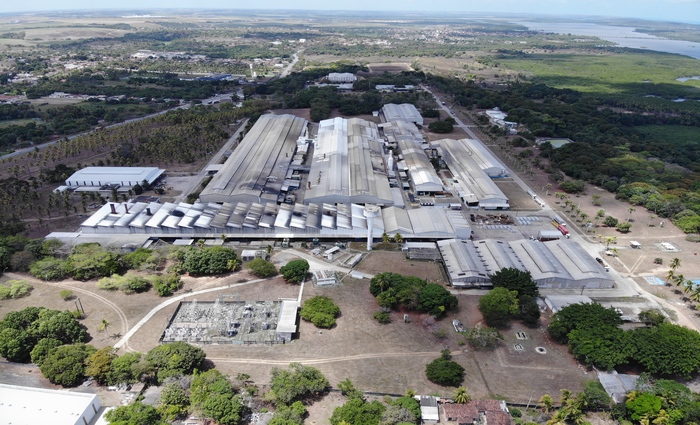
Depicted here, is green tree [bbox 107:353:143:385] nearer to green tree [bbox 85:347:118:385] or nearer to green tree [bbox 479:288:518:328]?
green tree [bbox 85:347:118:385]

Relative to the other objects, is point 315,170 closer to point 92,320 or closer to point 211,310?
point 211,310

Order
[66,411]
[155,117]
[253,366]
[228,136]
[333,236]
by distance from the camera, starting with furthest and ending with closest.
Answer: [155,117], [228,136], [333,236], [253,366], [66,411]

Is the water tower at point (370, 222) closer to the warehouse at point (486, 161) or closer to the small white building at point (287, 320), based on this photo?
the small white building at point (287, 320)

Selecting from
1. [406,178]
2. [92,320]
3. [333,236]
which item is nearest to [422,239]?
[333,236]

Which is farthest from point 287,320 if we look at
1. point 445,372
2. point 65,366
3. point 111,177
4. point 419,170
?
point 111,177

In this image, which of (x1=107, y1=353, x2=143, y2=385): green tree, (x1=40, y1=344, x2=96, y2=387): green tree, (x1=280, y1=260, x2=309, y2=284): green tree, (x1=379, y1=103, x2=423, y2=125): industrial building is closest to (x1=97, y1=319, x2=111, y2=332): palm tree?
(x1=40, y1=344, x2=96, y2=387): green tree
